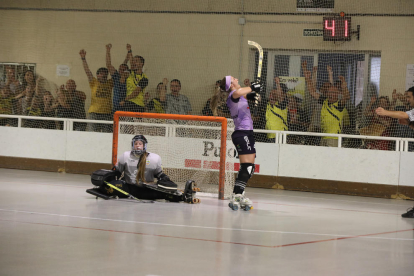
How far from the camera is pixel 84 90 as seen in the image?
1330cm

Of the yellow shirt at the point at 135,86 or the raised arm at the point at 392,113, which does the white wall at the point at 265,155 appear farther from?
the raised arm at the point at 392,113

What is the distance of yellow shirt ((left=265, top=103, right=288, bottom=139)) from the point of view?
35.4ft

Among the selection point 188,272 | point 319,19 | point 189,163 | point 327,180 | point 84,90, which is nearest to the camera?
point 188,272

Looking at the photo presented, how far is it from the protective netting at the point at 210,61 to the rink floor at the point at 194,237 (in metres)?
2.79

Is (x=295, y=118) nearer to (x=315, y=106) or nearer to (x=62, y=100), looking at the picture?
(x=315, y=106)

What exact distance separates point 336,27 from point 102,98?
16.4 feet

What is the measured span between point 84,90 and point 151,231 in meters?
8.49

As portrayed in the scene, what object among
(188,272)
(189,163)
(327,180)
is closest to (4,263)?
(188,272)

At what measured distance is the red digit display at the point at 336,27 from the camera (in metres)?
11.6

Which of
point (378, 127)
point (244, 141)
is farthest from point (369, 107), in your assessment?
point (244, 141)

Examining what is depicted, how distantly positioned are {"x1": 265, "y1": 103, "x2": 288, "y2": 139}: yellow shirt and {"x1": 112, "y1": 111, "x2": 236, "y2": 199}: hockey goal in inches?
70.7

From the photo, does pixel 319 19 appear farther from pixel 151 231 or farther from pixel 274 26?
pixel 151 231

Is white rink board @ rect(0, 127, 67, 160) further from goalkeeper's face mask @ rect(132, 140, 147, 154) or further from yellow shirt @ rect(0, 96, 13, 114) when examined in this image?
goalkeeper's face mask @ rect(132, 140, 147, 154)

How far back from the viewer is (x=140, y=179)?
25.0ft
